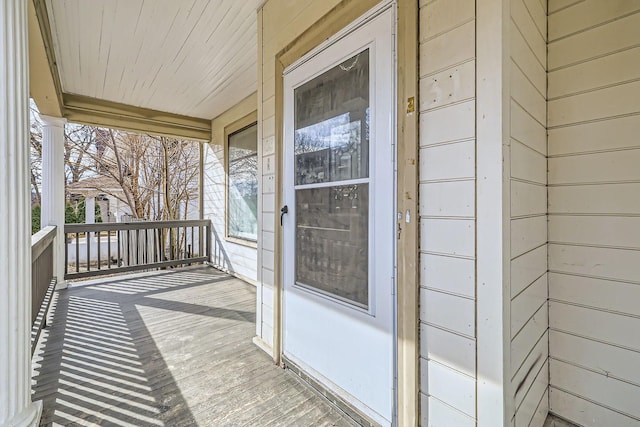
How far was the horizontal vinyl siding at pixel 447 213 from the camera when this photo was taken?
116 cm

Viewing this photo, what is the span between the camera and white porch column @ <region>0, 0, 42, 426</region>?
877 mm

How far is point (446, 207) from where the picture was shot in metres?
1.23

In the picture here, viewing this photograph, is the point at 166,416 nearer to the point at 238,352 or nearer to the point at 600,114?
the point at 238,352

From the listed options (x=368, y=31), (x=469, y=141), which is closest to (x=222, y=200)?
(x=368, y=31)

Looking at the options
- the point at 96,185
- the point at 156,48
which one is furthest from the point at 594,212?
the point at 96,185

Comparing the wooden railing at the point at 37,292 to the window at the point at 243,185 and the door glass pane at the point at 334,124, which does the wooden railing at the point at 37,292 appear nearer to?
the door glass pane at the point at 334,124

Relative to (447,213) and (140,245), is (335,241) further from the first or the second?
(140,245)

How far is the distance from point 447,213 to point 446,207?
25 millimetres

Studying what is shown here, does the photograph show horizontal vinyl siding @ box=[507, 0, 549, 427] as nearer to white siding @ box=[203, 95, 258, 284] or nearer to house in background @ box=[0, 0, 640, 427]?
house in background @ box=[0, 0, 640, 427]

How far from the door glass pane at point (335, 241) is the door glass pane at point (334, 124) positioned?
0.36 feet

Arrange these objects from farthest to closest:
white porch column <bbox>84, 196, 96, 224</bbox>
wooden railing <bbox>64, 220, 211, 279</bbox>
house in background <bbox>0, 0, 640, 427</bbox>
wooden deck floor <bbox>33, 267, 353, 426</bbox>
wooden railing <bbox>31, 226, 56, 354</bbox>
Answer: white porch column <bbox>84, 196, 96, 224</bbox> → wooden railing <bbox>64, 220, 211, 279</bbox> → wooden railing <bbox>31, 226, 56, 354</bbox> → wooden deck floor <bbox>33, 267, 353, 426</bbox> → house in background <bbox>0, 0, 640, 427</bbox>

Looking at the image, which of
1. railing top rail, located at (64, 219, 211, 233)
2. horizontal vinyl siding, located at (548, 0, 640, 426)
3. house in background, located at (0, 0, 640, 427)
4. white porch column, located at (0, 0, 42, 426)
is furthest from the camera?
railing top rail, located at (64, 219, 211, 233)

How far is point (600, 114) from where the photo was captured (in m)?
1.42

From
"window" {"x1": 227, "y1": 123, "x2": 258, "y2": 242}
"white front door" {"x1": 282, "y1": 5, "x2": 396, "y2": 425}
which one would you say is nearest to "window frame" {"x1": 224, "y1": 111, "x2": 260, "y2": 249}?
"window" {"x1": 227, "y1": 123, "x2": 258, "y2": 242}
